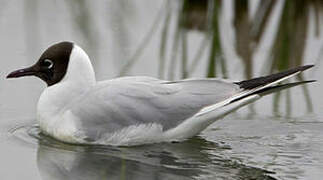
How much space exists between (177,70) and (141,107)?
5.00ft

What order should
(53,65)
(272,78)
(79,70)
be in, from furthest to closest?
(53,65) < (79,70) < (272,78)

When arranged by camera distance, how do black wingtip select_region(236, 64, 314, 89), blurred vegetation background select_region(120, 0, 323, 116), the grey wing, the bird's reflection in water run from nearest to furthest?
the bird's reflection in water, black wingtip select_region(236, 64, 314, 89), the grey wing, blurred vegetation background select_region(120, 0, 323, 116)

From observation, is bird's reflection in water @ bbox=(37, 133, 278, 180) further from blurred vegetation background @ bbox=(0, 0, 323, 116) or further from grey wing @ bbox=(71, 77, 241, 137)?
blurred vegetation background @ bbox=(0, 0, 323, 116)

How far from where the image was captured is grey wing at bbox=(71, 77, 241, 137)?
26.0ft

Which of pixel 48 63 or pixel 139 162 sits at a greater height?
pixel 48 63

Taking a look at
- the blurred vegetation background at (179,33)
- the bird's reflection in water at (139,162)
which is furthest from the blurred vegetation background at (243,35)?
the bird's reflection in water at (139,162)

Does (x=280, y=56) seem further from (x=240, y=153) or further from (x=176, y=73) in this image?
(x=240, y=153)

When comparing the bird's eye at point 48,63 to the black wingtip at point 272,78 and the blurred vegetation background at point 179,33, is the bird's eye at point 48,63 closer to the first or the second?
the blurred vegetation background at point 179,33

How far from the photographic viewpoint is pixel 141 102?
797 centimetres

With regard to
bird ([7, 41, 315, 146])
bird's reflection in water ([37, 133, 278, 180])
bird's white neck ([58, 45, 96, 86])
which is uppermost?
bird's white neck ([58, 45, 96, 86])

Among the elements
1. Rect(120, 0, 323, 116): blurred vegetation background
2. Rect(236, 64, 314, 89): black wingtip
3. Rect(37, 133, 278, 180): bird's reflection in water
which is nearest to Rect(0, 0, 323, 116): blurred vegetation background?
Rect(120, 0, 323, 116): blurred vegetation background

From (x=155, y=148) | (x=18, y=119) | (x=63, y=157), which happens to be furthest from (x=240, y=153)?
(x=18, y=119)

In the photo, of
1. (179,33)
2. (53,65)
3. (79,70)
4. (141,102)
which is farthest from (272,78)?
(179,33)

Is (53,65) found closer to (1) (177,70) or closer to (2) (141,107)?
(2) (141,107)
